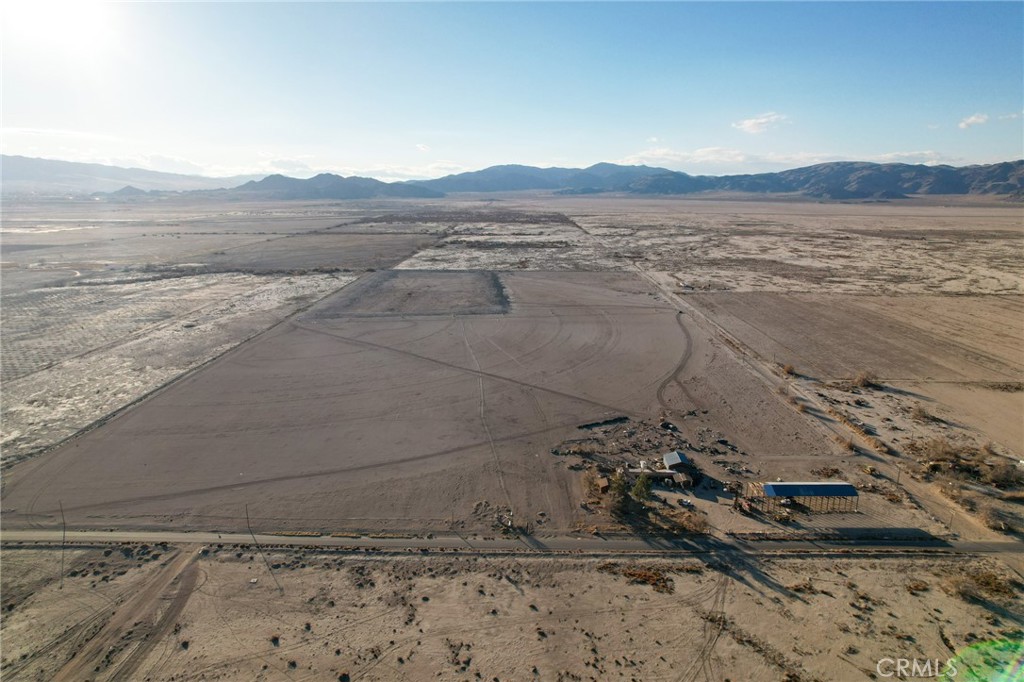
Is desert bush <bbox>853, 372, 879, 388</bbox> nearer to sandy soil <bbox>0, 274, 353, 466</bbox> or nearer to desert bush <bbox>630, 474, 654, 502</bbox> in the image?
desert bush <bbox>630, 474, 654, 502</bbox>

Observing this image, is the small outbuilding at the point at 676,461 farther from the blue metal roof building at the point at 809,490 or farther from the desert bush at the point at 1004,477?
the desert bush at the point at 1004,477

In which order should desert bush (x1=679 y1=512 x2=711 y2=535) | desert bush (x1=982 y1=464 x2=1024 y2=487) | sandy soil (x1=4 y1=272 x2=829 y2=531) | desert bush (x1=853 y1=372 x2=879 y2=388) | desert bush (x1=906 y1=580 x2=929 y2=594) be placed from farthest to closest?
desert bush (x1=853 y1=372 x2=879 y2=388)
desert bush (x1=982 y1=464 x2=1024 y2=487)
sandy soil (x1=4 y1=272 x2=829 y2=531)
desert bush (x1=679 y1=512 x2=711 y2=535)
desert bush (x1=906 y1=580 x2=929 y2=594)

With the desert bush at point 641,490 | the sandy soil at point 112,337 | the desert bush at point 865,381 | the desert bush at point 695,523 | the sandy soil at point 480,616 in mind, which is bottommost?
the sandy soil at point 480,616

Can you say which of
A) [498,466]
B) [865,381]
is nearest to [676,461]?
[498,466]

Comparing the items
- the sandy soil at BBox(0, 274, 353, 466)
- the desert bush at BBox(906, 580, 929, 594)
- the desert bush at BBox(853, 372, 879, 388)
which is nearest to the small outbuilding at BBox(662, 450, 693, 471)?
the desert bush at BBox(906, 580, 929, 594)

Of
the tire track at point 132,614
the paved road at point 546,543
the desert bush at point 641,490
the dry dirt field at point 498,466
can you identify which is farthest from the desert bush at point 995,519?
the tire track at point 132,614
